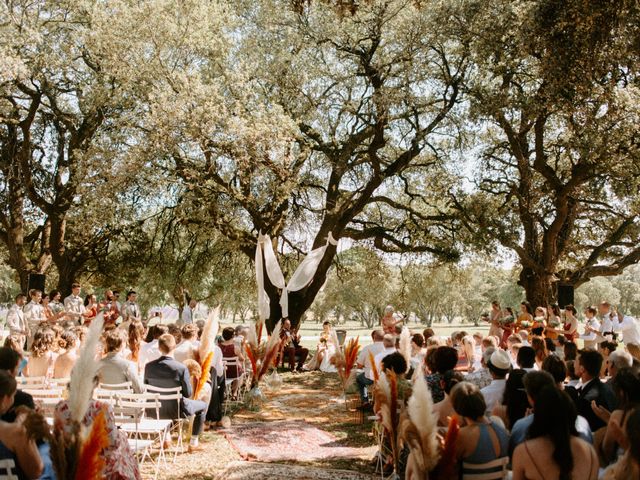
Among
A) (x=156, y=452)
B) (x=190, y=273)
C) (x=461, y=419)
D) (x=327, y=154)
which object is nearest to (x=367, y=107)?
(x=327, y=154)

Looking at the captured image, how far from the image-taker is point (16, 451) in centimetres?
299

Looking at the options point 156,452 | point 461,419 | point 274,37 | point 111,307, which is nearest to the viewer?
point 461,419

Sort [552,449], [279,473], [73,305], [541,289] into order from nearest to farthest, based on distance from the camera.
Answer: [552,449], [279,473], [73,305], [541,289]

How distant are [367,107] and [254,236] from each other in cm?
521

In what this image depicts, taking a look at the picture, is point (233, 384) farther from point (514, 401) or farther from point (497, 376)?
point (514, 401)

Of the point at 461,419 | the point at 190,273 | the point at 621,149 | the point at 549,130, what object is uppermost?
the point at 549,130

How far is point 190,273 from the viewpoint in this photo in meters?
19.3

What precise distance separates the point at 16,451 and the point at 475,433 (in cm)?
266

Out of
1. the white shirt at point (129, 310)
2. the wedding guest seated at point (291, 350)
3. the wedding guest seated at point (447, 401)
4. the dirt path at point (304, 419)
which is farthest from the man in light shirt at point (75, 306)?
the wedding guest seated at point (447, 401)

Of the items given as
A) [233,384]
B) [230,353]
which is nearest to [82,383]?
[230,353]

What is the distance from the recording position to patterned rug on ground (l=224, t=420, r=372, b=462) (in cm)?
671

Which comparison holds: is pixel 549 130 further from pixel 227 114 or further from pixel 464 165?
pixel 227 114

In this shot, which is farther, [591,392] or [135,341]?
[135,341]

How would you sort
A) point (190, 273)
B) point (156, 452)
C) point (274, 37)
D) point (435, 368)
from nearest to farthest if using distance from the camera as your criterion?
point (435, 368) < point (156, 452) < point (274, 37) < point (190, 273)
